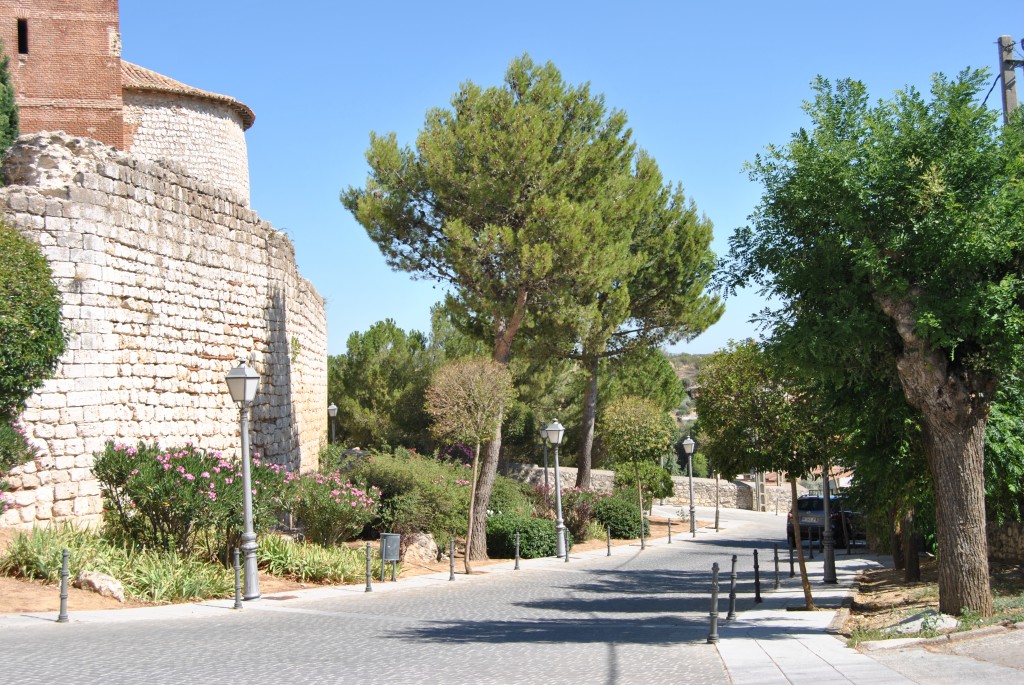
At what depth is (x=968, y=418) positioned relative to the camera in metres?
10.6

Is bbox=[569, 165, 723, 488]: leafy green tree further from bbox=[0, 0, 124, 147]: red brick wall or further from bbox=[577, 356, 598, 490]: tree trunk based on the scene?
bbox=[0, 0, 124, 147]: red brick wall

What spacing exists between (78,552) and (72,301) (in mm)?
3655

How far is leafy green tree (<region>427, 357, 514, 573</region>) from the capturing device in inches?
778

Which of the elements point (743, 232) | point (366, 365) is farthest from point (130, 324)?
point (366, 365)

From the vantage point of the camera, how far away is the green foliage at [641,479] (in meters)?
31.7

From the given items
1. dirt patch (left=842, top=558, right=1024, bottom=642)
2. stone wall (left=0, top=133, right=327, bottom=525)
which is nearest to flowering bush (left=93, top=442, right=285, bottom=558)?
stone wall (left=0, top=133, right=327, bottom=525)

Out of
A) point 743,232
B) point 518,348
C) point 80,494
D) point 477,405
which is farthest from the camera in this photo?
point 518,348

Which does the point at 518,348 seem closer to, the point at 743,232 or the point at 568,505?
the point at 568,505

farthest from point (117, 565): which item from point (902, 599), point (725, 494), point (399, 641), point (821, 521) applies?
point (725, 494)

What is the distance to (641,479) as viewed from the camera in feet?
105

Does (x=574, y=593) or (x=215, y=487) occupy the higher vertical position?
(x=215, y=487)

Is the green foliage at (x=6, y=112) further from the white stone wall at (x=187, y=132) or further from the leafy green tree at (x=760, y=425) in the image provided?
the leafy green tree at (x=760, y=425)

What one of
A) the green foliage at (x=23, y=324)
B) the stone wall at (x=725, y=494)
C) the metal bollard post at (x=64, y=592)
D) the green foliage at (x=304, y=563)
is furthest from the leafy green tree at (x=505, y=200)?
the stone wall at (x=725, y=494)

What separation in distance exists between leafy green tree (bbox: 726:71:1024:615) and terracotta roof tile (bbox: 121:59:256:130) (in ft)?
77.0
